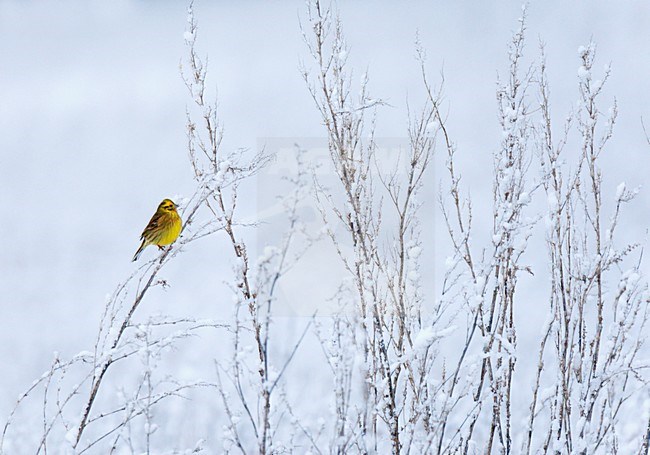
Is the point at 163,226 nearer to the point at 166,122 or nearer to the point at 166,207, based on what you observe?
the point at 166,207

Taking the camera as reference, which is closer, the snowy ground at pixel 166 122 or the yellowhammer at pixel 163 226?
the yellowhammer at pixel 163 226

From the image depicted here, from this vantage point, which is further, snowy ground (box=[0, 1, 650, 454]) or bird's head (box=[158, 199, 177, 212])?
snowy ground (box=[0, 1, 650, 454])

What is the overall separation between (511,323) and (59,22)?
1384 inches

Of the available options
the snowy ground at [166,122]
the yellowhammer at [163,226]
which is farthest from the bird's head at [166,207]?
the snowy ground at [166,122]

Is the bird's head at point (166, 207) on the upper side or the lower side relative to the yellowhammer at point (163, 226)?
upper

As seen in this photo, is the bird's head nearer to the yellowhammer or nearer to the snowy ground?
the yellowhammer

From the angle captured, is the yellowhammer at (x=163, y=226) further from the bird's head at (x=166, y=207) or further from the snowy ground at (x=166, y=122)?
the snowy ground at (x=166, y=122)

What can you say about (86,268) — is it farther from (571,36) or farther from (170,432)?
Result: (571,36)

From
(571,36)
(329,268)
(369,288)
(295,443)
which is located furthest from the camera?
(571,36)

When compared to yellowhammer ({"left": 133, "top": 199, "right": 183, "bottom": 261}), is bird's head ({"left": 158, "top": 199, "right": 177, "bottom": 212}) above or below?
above

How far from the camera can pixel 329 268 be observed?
13.2m

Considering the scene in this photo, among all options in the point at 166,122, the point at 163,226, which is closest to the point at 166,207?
the point at 163,226

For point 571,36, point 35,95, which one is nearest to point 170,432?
point 35,95

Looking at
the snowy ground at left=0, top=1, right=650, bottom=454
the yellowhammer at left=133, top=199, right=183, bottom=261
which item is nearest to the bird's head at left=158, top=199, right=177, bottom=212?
the yellowhammer at left=133, top=199, right=183, bottom=261
